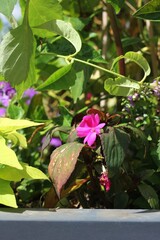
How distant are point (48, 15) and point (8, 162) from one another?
315mm

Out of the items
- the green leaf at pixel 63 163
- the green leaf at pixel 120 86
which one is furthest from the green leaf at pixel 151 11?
the green leaf at pixel 63 163

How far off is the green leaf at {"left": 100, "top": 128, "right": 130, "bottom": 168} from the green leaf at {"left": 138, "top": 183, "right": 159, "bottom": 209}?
11 cm

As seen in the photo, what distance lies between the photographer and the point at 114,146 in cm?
96

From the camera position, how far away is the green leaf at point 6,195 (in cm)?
93

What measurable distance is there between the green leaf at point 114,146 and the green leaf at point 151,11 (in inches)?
8.2

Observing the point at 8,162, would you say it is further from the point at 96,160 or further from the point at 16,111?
the point at 16,111

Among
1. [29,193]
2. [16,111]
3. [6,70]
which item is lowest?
[29,193]

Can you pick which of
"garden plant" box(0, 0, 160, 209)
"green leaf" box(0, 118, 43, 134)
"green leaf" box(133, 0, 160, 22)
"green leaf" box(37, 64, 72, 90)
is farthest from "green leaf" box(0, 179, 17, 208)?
"green leaf" box(133, 0, 160, 22)

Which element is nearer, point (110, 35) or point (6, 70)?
point (6, 70)

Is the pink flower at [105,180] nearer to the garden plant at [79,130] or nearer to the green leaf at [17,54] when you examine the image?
the garden plant at [79,130]

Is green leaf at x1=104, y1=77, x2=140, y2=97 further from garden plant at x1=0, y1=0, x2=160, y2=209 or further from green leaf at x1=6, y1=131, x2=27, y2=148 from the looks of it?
green leaf at x1=6, y1=131, x2=27, y2=148

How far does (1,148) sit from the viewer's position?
37.8 inches

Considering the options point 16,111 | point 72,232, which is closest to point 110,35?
point 16,111

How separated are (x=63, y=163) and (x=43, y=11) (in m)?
0.30
